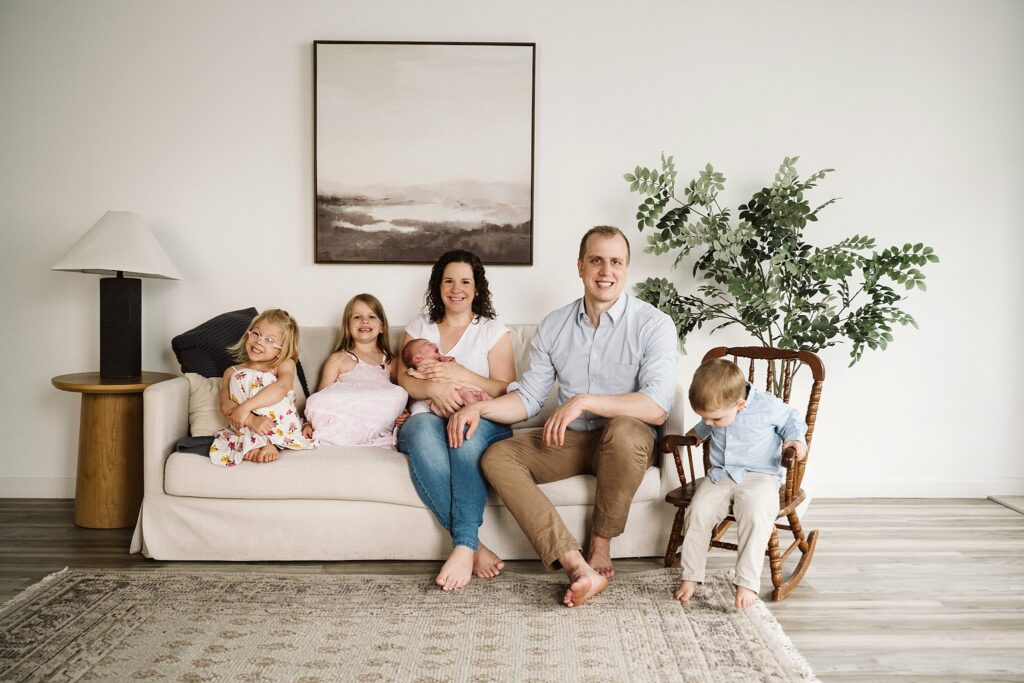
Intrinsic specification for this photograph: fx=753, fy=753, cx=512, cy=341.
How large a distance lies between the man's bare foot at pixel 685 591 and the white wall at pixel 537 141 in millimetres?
1580

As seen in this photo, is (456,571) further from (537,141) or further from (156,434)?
(537,141)

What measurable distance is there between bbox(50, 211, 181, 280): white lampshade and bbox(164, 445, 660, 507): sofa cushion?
930mm

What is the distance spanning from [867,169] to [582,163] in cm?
137

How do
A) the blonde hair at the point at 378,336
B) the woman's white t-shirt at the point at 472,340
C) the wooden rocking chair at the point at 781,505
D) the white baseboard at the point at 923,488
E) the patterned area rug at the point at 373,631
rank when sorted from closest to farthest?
1. the patterned area rug at the point at 373,631
2. the wooden rocking chair at the point at 781,505
3. the woman's white t-shirt at the point at 472,340
4. the blonde hair at the point at 378,336
5. the white baseboard at the point at 923,488

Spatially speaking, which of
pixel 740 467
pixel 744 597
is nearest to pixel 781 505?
pixel 740 467

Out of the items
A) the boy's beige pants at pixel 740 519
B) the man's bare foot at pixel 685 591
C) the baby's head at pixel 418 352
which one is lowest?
the man's bare foot at pixel 685 591

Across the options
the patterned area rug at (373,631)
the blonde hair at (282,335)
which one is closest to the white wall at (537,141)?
the blonde hair at (282,335)

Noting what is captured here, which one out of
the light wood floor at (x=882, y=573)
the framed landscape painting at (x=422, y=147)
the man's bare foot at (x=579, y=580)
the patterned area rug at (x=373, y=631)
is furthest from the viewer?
the framed landscape painting at (x=422, y=147)

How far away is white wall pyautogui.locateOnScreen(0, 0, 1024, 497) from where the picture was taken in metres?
Answer: 3.52

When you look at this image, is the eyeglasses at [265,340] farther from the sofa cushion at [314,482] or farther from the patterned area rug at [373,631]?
the patterned area rug at [373,631]

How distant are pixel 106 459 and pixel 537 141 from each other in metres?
2.32

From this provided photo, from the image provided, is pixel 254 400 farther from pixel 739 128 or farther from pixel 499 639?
pixel 739 128

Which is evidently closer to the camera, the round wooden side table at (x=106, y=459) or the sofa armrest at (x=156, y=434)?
the sofa armrest at (x=156, y=434)

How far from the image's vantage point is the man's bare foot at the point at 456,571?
2367 millimetres
